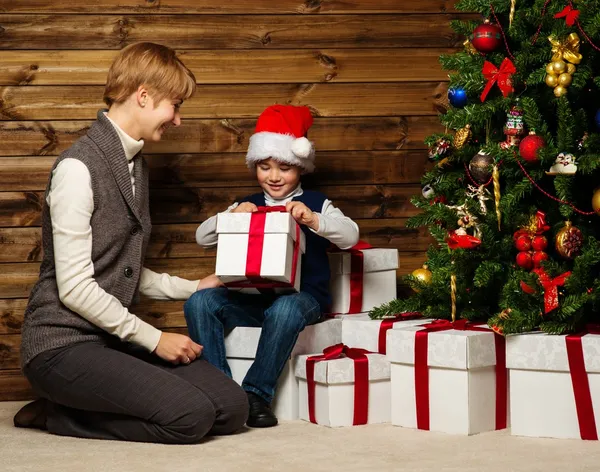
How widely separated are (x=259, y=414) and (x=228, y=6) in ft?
4.69

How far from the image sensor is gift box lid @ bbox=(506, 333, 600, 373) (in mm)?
2355

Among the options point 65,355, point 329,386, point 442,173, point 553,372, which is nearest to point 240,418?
point 329,386

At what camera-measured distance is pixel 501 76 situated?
103 inches

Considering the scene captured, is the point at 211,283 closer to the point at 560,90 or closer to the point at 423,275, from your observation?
the point at 423,275

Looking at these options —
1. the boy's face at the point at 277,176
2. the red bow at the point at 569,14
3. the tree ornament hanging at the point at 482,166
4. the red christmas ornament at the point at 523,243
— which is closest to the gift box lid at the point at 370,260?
the boy's face at the point at 277,176

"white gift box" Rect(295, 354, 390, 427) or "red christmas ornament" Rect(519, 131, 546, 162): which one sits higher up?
"red christmas ornament" Rect(519, 131, 546, 162)

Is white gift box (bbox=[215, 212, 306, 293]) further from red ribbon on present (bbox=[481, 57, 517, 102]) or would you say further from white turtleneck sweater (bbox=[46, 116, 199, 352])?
red ribbon on present (bbox=[481, 57, 517, 102])

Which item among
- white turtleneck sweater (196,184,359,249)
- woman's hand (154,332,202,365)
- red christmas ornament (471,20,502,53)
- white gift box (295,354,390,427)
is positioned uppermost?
red christmas ornament (471,20,502,53)

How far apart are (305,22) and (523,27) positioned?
870mm

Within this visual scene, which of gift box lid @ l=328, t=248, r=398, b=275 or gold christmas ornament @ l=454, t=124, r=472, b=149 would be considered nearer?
gold christmas ornament @ l=454, t=124, r=472, b=149

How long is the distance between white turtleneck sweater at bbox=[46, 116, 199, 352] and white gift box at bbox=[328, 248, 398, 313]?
0.76 m

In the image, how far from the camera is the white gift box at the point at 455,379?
8.09ft

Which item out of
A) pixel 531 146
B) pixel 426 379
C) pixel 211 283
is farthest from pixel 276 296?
pixel 531 146

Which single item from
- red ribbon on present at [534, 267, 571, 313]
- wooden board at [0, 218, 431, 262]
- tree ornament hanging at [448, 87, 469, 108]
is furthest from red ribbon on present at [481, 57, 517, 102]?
wooden board at [0, 218, 431, 262]
